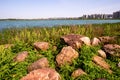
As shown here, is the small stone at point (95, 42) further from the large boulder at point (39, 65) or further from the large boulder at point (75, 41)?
the large boulder at point (39, 65)

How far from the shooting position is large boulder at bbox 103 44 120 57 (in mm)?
9812

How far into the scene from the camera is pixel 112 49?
32.7 ft

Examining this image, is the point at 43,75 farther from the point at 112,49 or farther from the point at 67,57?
the point at 112,49

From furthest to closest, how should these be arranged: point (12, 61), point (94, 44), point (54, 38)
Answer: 1. point (54, 38)
2. point (94, 44)
3. point (12, 61)

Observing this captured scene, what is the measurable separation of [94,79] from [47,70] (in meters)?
1.77

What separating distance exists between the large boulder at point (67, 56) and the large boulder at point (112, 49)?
1.61 metres

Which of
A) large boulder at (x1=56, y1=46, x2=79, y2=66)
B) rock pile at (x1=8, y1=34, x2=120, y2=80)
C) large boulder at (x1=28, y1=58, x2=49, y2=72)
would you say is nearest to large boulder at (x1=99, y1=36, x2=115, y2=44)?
rock pile at (x1=8, y1=34, x2=120, y2=80)

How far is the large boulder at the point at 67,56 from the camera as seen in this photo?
29.3 ft

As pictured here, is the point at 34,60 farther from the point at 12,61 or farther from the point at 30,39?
the point at 30,39

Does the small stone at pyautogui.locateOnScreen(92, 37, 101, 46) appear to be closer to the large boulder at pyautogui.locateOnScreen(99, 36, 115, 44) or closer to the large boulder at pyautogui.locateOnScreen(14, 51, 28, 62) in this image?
the large boulder at pyautogui.locateOnScreen(99, 36, 115, 44)

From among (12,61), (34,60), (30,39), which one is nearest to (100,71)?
(34,60)

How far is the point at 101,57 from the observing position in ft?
32.0

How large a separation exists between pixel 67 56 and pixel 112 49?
224 cm

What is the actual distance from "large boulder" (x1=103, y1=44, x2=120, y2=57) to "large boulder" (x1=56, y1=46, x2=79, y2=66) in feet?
5.29
